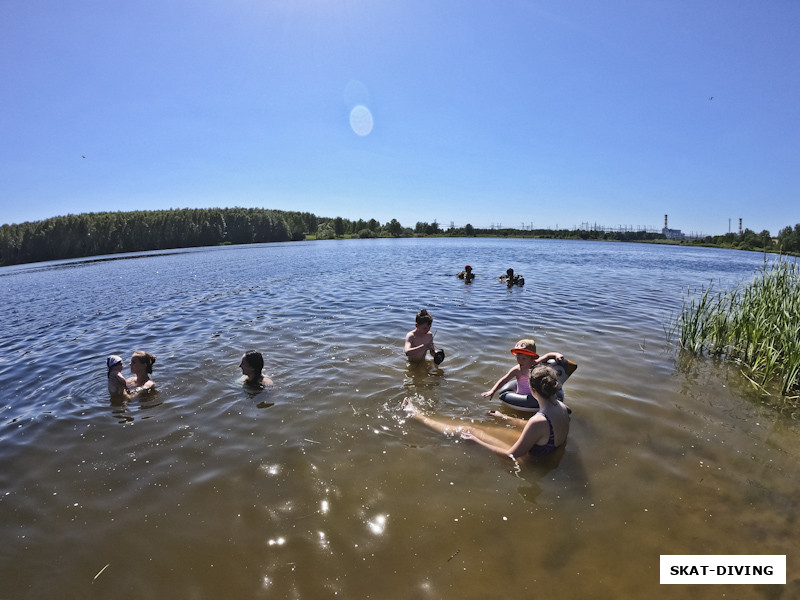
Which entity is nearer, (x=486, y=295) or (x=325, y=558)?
(x=325, y=558)

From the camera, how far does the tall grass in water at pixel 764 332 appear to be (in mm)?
7027

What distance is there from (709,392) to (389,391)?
19.7ft

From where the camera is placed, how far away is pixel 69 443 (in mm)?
5586

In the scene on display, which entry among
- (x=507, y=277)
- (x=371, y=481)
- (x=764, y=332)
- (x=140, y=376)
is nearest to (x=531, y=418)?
(x=371, y=481)

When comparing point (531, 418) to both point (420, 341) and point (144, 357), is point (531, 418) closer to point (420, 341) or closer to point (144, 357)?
point (420, 341)

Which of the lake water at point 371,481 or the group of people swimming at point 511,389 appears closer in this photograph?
the lake water at point 371,481

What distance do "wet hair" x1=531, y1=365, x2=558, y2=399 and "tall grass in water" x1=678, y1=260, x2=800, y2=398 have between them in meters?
5.28

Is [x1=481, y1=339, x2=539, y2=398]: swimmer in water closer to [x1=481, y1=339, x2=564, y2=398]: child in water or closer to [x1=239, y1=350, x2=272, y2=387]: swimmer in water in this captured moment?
[x1=481, y1=339, x2=564, y2=398]: child in water

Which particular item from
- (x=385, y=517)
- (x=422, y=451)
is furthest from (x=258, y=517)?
(x=422, y=451)

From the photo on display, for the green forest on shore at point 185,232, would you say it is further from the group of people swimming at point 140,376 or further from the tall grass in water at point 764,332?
the group of people swimming at point 140,376

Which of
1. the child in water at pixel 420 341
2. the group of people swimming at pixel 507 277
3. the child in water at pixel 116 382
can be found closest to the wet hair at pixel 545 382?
the child in water at pixel 420 341

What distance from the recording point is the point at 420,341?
8.39 m

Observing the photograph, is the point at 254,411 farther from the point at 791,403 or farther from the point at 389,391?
the point at 791,403

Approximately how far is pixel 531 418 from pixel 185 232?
109010mm
